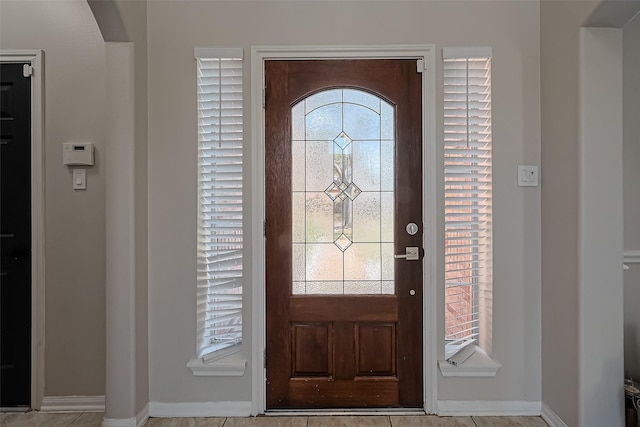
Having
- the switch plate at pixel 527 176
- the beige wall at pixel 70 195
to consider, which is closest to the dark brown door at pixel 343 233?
the switch plate at pixel 527 176

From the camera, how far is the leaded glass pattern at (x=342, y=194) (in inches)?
93.4

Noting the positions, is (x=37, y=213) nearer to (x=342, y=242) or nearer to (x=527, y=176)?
(x=342, y=242)

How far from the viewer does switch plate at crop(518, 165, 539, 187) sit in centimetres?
233

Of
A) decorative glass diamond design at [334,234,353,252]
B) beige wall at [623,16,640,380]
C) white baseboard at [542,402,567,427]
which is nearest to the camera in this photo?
white baseboard at [542,402,567,427]

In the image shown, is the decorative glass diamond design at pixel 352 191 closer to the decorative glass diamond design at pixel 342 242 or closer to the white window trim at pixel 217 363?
the decorative glass diamond design at pixel 342 242

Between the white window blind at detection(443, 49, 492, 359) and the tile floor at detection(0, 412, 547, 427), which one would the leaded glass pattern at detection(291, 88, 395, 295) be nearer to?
the white window blind at detection(443, 49, 492, 359)

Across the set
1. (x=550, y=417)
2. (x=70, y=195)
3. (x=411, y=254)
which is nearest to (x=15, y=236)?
(x=70, y=195)

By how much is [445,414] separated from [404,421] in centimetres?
25

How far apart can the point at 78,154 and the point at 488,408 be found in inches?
110

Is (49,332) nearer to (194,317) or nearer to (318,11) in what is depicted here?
(194,317)

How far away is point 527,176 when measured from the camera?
2328mm

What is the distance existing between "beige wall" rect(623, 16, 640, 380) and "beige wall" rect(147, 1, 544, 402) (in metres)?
0.47

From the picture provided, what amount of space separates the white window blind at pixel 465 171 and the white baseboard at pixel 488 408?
0.27m

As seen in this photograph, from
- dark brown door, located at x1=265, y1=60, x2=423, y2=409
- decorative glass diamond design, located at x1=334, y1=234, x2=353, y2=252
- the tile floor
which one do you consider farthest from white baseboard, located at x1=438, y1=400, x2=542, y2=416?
decorative glass diamond design, located at x1=334, y1=234, x2=353, y2=252
